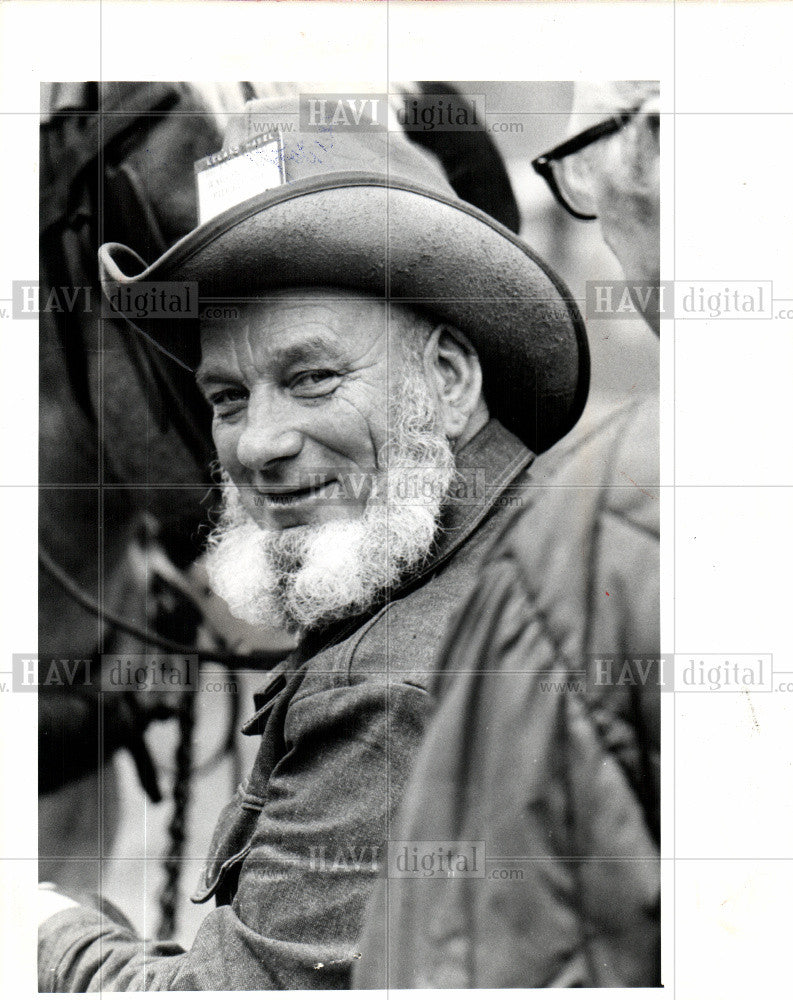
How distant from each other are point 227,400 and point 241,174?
0.61 metres

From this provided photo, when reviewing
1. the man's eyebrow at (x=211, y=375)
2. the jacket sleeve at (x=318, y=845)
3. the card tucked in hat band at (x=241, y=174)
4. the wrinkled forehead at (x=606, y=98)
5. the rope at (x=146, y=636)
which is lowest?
the jacket sleeve at (x=318, y=845)

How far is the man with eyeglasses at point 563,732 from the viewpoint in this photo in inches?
106

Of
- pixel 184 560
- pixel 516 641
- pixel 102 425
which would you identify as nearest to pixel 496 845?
pixel 516 641

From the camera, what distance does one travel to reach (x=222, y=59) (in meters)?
2.83

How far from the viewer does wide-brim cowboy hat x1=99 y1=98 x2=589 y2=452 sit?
2588mm

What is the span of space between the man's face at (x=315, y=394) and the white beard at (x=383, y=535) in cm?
4

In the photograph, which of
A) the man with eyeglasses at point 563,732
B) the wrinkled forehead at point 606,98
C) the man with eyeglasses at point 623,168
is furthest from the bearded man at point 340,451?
the wrinkled forehead at point 606,98

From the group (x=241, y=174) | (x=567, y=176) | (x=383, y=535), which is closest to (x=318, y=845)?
(x=383, y=535)

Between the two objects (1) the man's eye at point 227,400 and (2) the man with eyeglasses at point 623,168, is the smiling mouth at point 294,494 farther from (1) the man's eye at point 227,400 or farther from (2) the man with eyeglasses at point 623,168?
(2) the man with eyeglasses at point 623,168

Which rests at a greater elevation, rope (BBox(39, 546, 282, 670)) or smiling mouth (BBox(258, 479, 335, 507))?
smiling mouth (BBox(258, 479, 335, 507))

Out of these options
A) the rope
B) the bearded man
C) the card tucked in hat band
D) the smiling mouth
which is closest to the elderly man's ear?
the bearded man

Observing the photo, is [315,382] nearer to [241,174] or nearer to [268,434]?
[268,434]

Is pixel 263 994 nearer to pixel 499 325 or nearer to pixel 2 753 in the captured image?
pixel 2 753

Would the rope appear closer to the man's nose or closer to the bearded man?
the bearded man
